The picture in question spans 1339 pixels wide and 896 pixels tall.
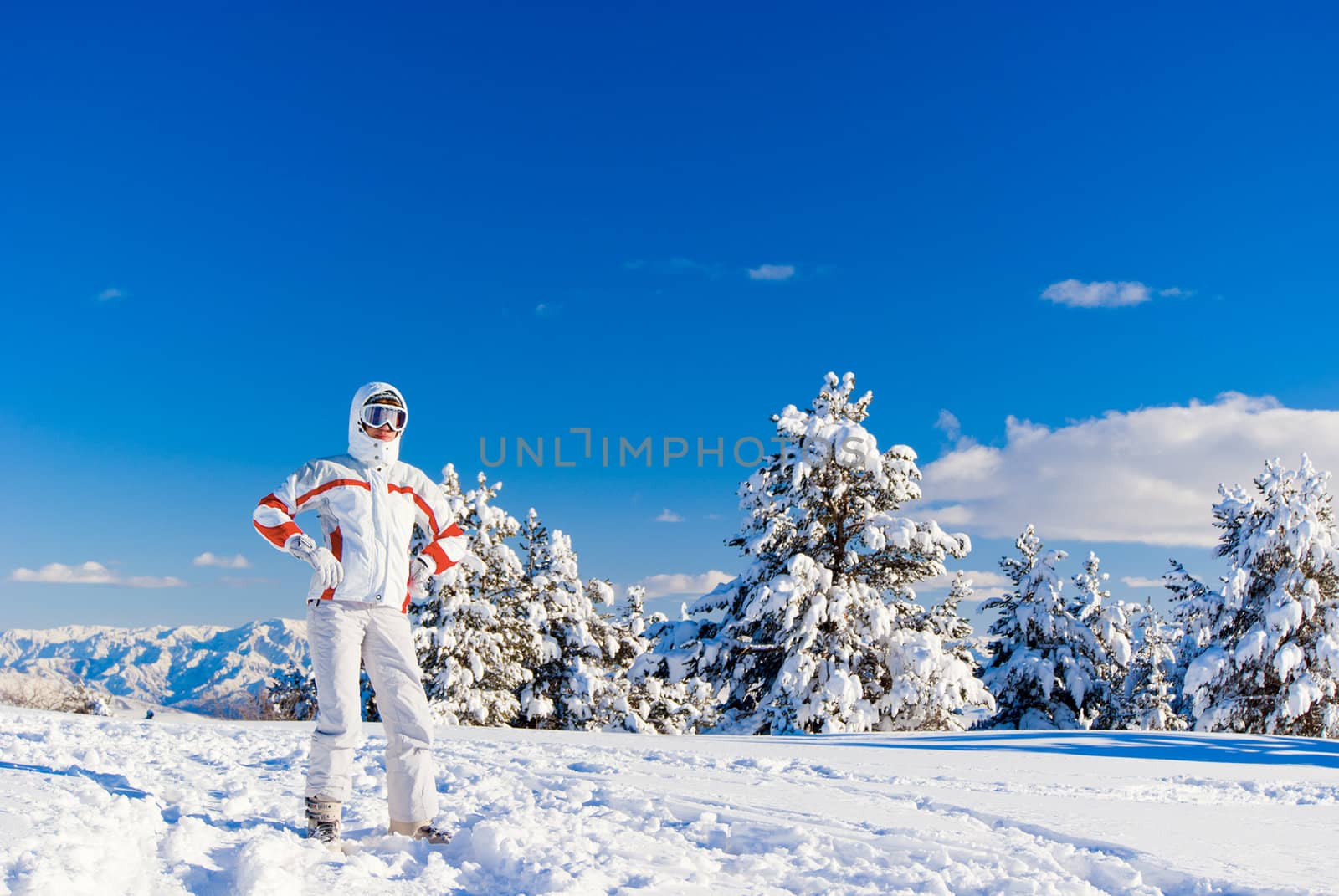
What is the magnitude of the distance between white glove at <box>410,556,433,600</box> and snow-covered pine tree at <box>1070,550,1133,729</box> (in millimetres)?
23816

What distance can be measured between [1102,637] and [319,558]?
2693 cm

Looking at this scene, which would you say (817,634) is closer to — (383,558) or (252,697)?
(383,558)

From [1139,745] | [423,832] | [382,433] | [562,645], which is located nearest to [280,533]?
[382,433]

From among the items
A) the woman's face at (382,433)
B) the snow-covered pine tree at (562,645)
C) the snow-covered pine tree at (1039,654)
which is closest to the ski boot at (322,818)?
the woman's face at (382,433)

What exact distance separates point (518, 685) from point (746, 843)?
2052 centimetres

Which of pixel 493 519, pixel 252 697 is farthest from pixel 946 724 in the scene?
pixel 252 697

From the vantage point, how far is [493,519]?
25.0 meters

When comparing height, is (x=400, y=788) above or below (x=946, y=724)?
above

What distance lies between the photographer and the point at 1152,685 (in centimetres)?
3134

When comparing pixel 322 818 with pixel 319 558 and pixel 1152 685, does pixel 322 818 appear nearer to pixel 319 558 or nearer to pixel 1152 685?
pixel 319 558

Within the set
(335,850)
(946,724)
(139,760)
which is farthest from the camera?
(946,724)

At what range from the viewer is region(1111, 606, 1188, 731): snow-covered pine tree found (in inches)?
1025

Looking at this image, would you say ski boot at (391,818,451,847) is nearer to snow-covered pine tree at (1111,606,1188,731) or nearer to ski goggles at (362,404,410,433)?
ski goggles at (362,404,410,433)

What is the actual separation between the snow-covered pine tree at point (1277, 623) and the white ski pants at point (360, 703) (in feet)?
69.7
